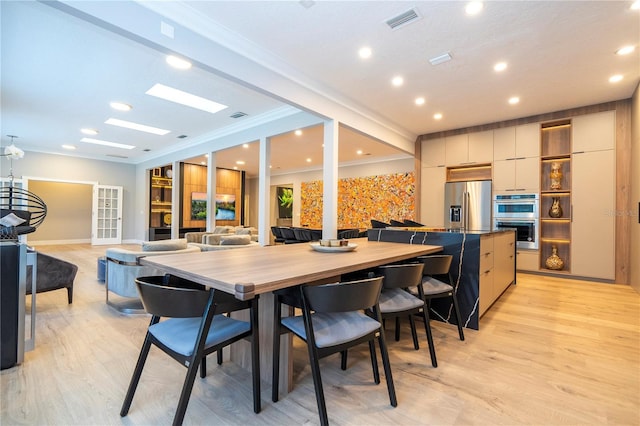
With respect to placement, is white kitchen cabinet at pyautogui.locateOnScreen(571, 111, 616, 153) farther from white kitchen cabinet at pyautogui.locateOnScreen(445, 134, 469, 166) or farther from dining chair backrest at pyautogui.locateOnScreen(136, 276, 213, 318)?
dining chair backrest at pyautogui.locateOnScreen(136, 276, 213, 318)

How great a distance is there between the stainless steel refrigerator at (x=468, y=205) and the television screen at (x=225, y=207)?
25.4 feet

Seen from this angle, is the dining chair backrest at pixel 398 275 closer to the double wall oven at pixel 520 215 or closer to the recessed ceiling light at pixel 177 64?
the recessed ceiling light at pixel 177 64

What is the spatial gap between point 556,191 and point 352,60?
14.8 ft

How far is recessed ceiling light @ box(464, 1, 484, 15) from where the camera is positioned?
8.45ft

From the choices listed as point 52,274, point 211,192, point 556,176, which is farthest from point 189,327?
point 556,176

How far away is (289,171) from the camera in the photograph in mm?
11656

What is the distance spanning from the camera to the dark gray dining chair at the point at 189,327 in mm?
1265

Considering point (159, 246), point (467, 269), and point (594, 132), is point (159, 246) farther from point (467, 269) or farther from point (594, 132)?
point (594, 132)

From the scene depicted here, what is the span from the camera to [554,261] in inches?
208

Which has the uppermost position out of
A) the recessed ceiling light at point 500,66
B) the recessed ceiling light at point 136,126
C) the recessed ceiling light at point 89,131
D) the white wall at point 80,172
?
the recessed ceiling light at point 500,66

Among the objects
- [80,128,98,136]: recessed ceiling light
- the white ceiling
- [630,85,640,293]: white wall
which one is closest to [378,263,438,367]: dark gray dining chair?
the white ceiling

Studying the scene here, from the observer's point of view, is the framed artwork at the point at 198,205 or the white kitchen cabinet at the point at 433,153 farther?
the framed artwork at the point at 198,205

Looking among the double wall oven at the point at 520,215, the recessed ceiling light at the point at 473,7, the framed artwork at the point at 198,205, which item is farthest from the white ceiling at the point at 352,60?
the framed artwork at the point at 198,205

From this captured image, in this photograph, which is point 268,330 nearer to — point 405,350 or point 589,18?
point 405,350
